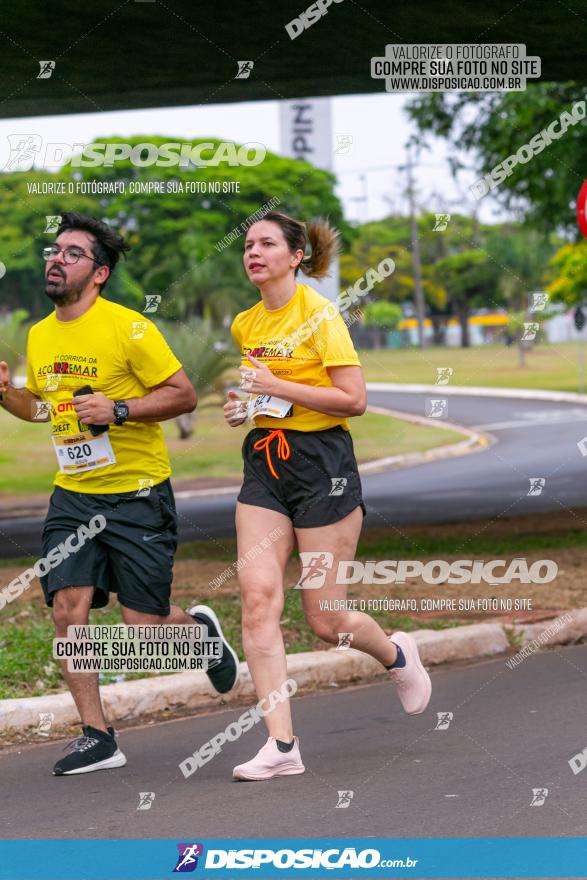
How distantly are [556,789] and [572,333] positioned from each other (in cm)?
10298

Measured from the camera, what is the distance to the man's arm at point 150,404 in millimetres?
5625

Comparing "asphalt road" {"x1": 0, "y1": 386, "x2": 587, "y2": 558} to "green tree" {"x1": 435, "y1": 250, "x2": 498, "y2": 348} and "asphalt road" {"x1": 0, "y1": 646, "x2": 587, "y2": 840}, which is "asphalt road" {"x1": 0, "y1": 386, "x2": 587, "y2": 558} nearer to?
"asphalt road" {"x1": 0, "y1": 646, "x2": 587, "y2": 840}

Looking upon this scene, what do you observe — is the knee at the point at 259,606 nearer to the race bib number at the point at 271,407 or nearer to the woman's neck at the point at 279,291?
the race bib number at the point at 271,407

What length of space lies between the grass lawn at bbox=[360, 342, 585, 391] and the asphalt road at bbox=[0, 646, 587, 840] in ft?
150

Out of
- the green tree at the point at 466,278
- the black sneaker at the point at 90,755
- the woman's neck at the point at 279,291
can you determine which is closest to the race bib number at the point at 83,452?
the woman's neck at the point at 279,291

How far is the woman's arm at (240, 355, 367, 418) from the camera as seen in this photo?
5316 mm

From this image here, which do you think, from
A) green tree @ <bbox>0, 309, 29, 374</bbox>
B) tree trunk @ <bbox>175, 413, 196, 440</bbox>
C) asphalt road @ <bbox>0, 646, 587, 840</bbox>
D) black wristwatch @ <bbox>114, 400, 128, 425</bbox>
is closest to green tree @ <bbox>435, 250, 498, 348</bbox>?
tree trunk @ <bbox>175, 413, 196, 440</bbox>

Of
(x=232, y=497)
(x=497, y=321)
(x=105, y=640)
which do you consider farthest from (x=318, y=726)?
(x=497, y=321)

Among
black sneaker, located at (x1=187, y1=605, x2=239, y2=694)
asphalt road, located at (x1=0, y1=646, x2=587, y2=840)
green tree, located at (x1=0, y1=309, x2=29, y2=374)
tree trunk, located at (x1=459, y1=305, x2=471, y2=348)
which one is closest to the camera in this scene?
asphalt road, located at (x1=0, y1=646, x2=587, y2=840)

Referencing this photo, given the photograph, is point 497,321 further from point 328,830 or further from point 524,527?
point 328,830

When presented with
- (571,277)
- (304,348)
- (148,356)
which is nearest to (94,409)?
(148,356)

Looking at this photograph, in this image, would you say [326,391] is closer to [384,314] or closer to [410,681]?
[410,681]

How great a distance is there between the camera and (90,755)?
5672mm

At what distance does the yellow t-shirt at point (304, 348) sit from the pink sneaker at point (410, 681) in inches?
37.6
